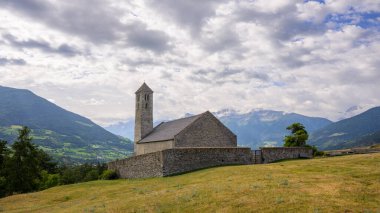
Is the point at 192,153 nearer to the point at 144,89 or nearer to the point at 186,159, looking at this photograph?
the point at 186,159

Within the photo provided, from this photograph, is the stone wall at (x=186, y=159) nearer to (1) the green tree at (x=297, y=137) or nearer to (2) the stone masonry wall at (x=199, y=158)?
(2) the stone masonry wall at (x=199, y=158)

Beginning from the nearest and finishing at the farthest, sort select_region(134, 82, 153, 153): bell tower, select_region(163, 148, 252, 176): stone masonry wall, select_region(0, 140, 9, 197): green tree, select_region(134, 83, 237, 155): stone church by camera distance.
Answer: select_region(163, 148, 252, 176): stone masonry wall < select_region(0, 140, 9, 197): green tree < select_region(134, 83, 237, 155): stone church < select_region(134, 82, 153, 153): bell tower

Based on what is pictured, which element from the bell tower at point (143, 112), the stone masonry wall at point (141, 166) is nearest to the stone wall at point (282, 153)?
the stone masonry wall at point (141, 166)

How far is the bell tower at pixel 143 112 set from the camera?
236 feet

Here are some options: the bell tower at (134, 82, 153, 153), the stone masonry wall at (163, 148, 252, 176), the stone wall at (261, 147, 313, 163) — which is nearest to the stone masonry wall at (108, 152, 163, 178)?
the stone masonry wall at (163, 148, 252, 176)

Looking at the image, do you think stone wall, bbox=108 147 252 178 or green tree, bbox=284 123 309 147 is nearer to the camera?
stone wall, bbox=108 147 252 178

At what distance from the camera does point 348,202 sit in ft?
57.4

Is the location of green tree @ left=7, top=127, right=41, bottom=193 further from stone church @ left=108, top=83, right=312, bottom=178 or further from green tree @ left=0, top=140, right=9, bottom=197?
stone church @ left=108, top=83, right=312, bottom=178

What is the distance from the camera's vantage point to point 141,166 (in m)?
46.6

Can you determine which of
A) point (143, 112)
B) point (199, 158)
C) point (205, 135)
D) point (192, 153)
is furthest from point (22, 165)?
point (199, 158)

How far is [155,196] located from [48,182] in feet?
184

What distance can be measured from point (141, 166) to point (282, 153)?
19553 millimetres

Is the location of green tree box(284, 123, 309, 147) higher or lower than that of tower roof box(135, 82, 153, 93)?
lower

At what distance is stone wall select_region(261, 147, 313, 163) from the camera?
46.0 metres
